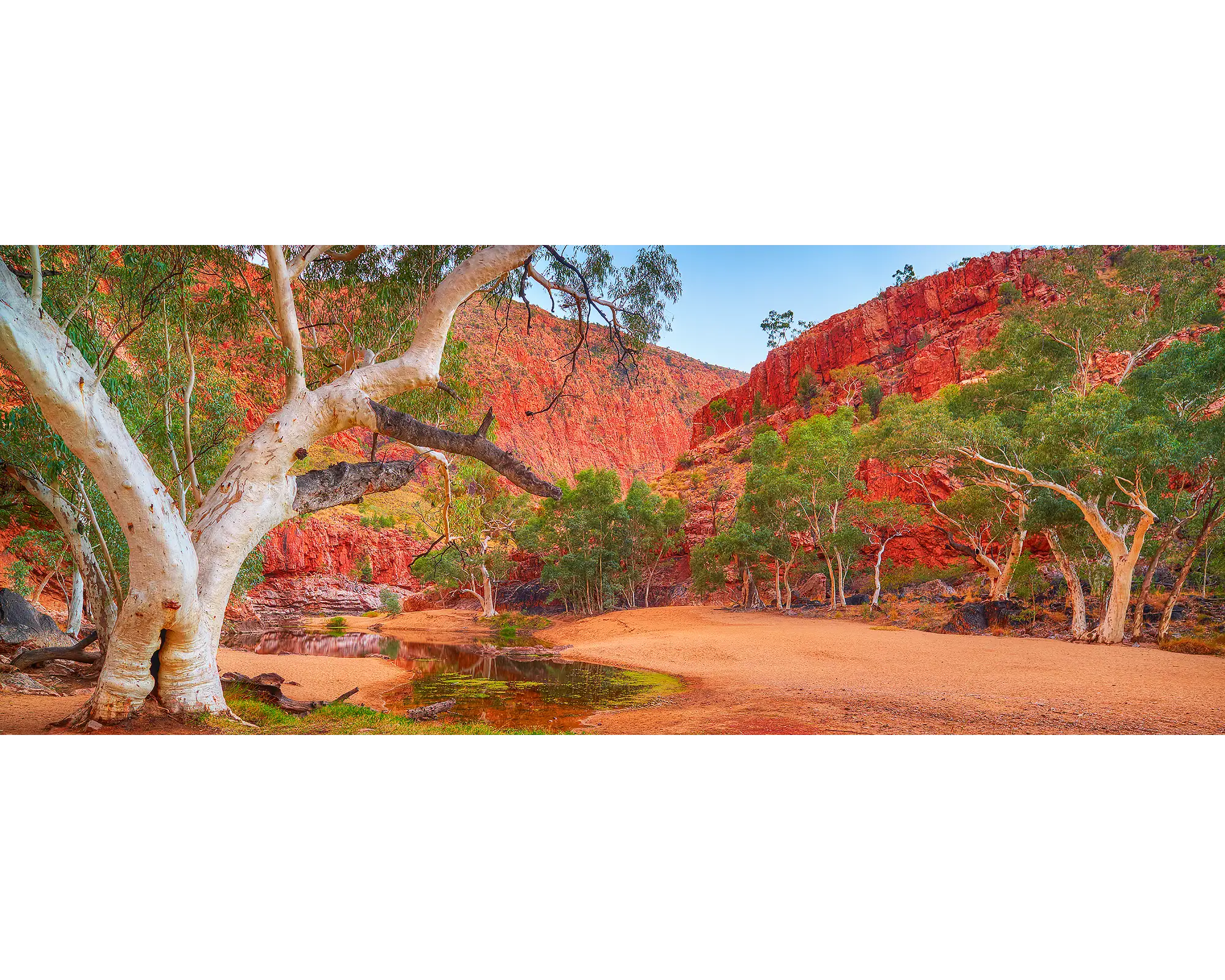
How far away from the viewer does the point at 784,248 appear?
4488 millimetres

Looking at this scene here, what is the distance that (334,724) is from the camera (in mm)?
4059

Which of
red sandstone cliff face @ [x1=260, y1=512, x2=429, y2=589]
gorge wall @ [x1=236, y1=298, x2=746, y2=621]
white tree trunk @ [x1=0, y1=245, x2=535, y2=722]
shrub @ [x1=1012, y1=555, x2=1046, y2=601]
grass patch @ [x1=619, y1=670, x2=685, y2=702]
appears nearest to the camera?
white tree trunk @ [x1=0, y1=245, x2=535, y2=722]

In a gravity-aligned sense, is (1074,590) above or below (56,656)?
above

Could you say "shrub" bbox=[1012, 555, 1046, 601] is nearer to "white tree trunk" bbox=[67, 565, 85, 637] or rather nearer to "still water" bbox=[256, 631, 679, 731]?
"still water" bbox=[256, 631, 679, 731]

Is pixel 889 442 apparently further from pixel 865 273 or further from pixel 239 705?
pixel 239 705

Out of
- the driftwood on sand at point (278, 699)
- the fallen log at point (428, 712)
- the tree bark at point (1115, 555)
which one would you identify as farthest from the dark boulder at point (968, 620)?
the driftwood on sand at point (278, 699)

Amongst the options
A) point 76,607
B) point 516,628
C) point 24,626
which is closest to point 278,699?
point 24,626

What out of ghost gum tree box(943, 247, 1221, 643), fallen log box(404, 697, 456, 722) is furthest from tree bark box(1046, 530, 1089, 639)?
fallen log box(404, 697, 456, 722)

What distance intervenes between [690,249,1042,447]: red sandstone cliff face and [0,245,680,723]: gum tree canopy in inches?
94.6

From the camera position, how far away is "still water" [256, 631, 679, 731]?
5.15m

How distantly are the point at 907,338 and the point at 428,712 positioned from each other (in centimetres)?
749

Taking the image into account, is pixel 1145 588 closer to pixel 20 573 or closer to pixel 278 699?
pixel 278 699

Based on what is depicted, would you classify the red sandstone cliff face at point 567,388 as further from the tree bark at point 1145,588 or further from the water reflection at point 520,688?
the tree bark at point 1145,588

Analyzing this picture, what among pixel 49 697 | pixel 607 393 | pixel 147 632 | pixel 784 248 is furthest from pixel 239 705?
pixel 784 248
